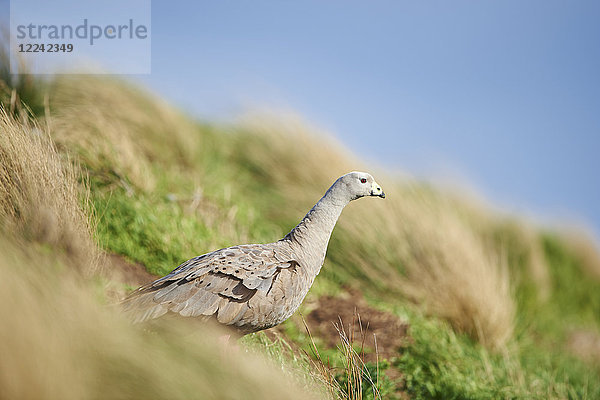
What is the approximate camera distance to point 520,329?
20.0 feet

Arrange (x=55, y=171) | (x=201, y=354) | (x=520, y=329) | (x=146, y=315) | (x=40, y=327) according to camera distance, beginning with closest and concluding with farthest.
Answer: (x=40, y=327)
(x=201, y=354)
(x=146, y=315)
(x=55, y=171)
(x=520, y=329)

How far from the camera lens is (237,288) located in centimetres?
283

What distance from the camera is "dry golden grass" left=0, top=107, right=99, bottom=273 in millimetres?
2701

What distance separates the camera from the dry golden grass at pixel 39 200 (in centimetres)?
270

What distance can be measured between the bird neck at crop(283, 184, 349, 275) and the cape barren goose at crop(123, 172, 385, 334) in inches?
0.5

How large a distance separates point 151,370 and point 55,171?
5.80 ft

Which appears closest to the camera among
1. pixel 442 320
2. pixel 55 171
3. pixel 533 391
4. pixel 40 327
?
pixel 40 327

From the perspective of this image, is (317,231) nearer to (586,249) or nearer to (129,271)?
(129,271)

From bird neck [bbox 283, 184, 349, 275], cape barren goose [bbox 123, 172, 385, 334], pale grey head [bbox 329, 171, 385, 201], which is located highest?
pale grey head [bbox 329, 171, 385, 201]

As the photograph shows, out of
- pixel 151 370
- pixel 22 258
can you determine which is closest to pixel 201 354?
pixel 151 370

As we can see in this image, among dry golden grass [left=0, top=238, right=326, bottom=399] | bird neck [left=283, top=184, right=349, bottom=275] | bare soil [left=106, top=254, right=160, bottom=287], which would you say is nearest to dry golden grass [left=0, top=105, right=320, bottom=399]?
dry golden grass [left=0, top=238, right=326, bottom=399]

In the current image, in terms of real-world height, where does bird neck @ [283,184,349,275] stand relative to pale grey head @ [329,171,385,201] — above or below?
below

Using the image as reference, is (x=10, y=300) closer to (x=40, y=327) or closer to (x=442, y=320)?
(x=40, y=327)

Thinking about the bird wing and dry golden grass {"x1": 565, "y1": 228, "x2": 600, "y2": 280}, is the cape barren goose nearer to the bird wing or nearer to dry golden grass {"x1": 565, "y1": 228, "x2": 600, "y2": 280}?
the bird wing
